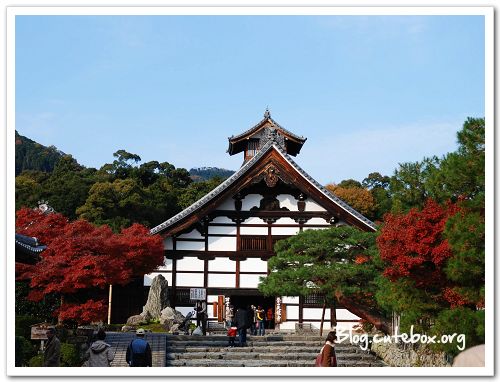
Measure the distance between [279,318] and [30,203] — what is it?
94.5ft

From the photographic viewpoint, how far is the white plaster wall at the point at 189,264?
30812 millimetres

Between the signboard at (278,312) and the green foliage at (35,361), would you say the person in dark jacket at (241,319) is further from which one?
the signboard at (278,312)

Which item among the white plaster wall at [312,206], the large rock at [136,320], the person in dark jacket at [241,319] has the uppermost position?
the white plaster wall at [312,206]

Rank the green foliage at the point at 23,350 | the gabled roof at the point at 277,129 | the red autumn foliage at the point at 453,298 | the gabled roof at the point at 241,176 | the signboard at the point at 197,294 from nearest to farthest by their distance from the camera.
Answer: the green foliage at the point at 23,350, the red autumn foliage at the point at 453,298, the signboard at the point at 197,294, the gabled roof at the point at 241,176, the gabled roof at the point at 277,129

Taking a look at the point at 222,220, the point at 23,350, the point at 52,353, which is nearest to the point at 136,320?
the point at 222,220

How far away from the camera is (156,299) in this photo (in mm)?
29422

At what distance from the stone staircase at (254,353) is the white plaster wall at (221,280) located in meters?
6.19

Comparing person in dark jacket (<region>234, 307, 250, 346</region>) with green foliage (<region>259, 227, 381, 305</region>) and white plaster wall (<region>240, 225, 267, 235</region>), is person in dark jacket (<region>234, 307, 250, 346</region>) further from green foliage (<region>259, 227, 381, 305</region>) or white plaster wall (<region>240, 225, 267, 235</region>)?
white plaster wall (<region>240, 225, 267, 235</region>)

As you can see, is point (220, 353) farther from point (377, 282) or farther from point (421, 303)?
point (421, 303)

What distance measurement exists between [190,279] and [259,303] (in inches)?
137

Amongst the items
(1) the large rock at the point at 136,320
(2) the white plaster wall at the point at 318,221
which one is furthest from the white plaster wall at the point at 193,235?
(2) the white plaster wall at the point at 318,221

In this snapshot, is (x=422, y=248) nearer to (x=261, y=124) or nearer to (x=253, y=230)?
(x=253, y=230)

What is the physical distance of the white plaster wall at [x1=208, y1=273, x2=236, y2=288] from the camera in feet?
101

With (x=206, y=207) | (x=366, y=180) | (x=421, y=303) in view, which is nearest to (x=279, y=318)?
(x=206, y=207)
